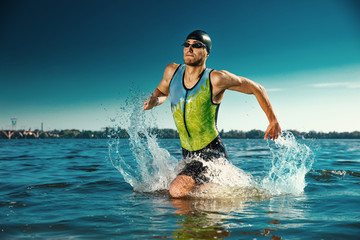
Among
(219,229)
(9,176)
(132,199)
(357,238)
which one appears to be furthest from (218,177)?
(9,176)

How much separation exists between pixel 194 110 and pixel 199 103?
0.14m

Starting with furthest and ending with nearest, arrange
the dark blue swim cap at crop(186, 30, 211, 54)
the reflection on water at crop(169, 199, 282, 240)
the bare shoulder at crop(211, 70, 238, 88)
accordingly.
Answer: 1. the dark blue swim cap at crop(186, 30, 211, 54)
2. the bare shoulder at crop(211, 70, 238, 88)
3. the reflection on water at crop(169, 199, 282, 240)

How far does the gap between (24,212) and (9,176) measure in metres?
4.18

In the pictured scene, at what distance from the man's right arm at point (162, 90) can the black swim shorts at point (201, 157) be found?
1109mm

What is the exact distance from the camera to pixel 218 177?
512 centimetres

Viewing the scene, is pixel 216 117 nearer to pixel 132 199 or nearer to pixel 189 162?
pixel 189 162

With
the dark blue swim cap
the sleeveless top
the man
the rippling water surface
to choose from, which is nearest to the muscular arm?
the man

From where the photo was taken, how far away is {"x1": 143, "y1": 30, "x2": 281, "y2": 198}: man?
4750mm

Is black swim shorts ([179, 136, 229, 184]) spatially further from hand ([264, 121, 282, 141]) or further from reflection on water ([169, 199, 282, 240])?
hand ([264, 121, 282, 141])

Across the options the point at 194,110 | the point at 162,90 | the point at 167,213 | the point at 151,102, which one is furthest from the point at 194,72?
the point at 167,213

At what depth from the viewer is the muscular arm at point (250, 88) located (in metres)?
4.71

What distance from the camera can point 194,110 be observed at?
4875mm

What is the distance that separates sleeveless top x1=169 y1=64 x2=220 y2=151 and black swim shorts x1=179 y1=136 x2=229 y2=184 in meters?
0.08

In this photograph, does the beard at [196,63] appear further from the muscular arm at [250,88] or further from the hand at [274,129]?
the hand at [274,129]
